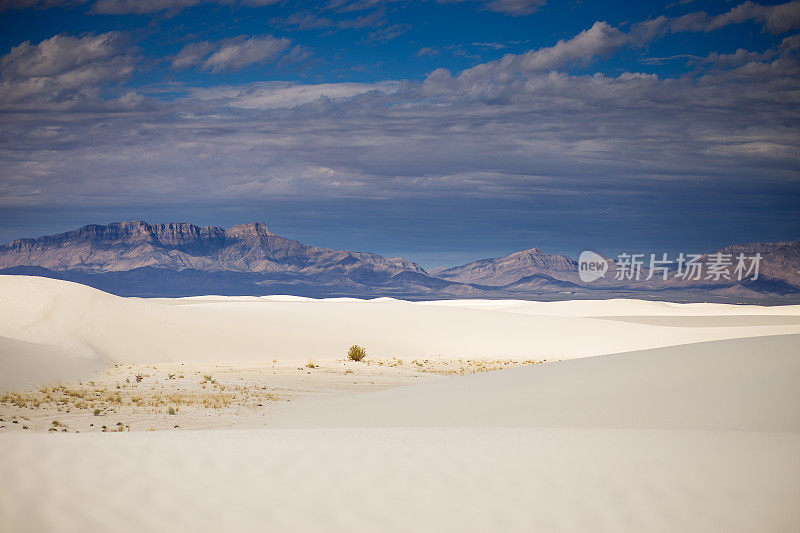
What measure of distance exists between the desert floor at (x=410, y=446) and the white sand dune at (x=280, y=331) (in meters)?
5.61

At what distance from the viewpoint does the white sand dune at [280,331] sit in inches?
1312

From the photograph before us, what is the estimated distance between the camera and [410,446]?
10.2m

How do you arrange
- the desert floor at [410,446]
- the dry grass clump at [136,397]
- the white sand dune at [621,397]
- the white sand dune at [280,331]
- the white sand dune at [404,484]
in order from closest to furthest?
1. the white sand dune at [404,484]
2. the desert floor at [410,446]
3. the white sand dune at [621,397]
4. the dry grass clump at [136,397]
5. the white sand dune at [280,331]

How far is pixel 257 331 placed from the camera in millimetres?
39062

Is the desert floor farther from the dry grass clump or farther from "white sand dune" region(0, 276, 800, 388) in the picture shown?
"white sand dune" region(0, 276, 800, 388)

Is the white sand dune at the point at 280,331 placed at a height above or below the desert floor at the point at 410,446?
below

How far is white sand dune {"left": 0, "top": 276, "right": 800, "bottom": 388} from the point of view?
33.3 m

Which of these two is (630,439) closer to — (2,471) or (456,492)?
(456,492)

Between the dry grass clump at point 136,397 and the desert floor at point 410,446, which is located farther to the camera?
the dry grass clump at point 136,397

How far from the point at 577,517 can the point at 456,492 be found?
1.38 meters

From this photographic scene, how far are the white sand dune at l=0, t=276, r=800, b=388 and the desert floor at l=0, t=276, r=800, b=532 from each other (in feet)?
18.4

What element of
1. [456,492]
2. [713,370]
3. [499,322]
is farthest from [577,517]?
[499,322]

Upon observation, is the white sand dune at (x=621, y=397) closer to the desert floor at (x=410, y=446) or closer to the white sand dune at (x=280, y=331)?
the desert floor at (x=410, y=446)

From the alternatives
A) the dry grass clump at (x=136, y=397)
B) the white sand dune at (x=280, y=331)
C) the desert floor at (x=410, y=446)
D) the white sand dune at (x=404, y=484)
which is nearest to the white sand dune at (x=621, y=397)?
the desert floor at (x=410, y=446)
